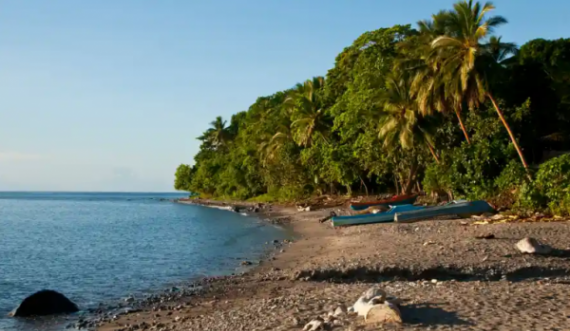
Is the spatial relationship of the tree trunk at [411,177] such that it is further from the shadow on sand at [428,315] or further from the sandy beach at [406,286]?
the shadow on sand at [428,315]

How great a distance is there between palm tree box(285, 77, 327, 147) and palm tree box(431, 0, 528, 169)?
839 inches

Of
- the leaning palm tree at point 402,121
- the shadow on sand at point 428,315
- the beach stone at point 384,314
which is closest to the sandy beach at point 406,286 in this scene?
the shadow on sand at point 428,315

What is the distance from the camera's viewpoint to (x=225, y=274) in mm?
16078

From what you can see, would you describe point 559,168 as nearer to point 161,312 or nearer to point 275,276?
point 275,276

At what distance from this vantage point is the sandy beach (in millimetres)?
7469

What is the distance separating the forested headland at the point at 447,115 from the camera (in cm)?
2636

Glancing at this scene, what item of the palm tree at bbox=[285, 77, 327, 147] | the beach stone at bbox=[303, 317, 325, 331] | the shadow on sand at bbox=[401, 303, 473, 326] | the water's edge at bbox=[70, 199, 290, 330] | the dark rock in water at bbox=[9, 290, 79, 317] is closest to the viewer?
the shadow on sand at bbox=[401, 303, 473, 326]

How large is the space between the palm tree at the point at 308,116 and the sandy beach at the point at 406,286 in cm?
2909

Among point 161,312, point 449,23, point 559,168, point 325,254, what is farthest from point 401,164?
point 161,312

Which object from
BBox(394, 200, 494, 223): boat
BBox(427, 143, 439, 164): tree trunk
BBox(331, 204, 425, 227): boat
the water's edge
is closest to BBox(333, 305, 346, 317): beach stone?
the water's edge

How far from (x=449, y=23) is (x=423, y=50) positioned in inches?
103

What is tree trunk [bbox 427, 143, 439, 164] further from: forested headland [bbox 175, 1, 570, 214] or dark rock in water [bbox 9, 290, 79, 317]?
dark rock in water [bbox 9, 290, 79, 317]

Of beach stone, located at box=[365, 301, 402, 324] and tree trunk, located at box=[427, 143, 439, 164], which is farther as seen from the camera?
tree trunk, located at box=[427, 143, 439, 164]

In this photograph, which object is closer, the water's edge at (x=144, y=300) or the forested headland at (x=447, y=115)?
the water's edge at (x=144, y=300)
